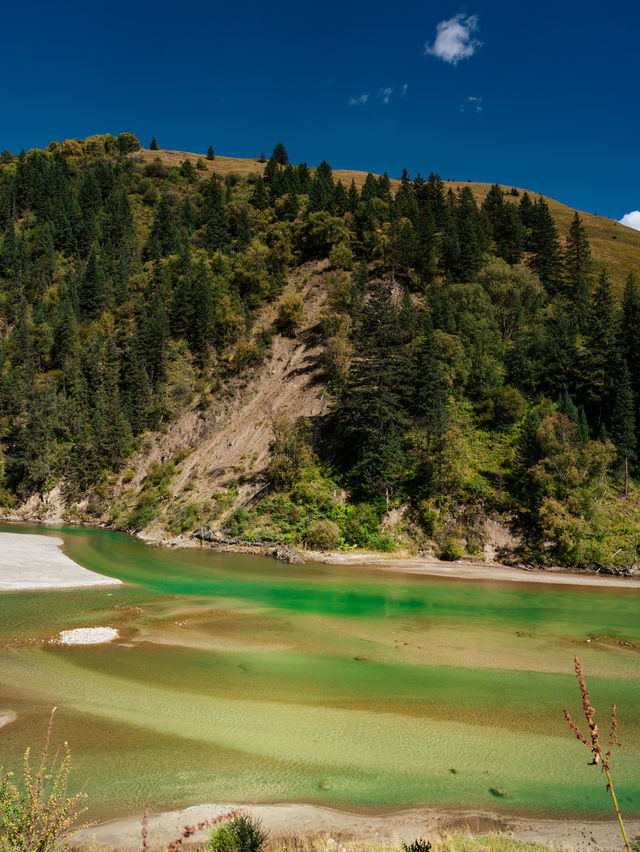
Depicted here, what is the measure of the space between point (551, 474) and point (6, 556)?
4506 centimetres

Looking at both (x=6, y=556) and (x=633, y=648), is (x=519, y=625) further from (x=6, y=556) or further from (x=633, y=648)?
(x=6, y=556)

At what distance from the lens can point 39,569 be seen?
3394 cm

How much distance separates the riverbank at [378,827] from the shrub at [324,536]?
3454 centimetres

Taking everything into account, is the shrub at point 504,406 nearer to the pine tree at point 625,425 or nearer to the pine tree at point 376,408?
the pine tree at point 625,425

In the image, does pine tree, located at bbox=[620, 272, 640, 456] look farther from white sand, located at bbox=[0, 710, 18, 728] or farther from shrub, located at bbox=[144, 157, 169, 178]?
shrub, located at bbox=[144, 157, 169, 178]

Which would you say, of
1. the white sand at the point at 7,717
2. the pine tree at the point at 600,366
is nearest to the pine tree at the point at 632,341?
the pine tree at the point at 600,366

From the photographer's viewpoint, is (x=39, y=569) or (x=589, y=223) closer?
(x=39, y=569)

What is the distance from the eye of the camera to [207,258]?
84812mm

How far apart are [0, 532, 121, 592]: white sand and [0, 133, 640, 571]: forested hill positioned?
14395mm

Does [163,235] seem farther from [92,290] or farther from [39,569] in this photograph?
[39,569]

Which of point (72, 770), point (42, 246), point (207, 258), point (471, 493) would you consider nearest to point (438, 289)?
point (471, 493)

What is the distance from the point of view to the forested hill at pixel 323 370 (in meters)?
46.3

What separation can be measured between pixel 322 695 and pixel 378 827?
21.3 ft

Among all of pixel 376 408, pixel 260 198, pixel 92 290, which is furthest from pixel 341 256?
pixel 92 290
